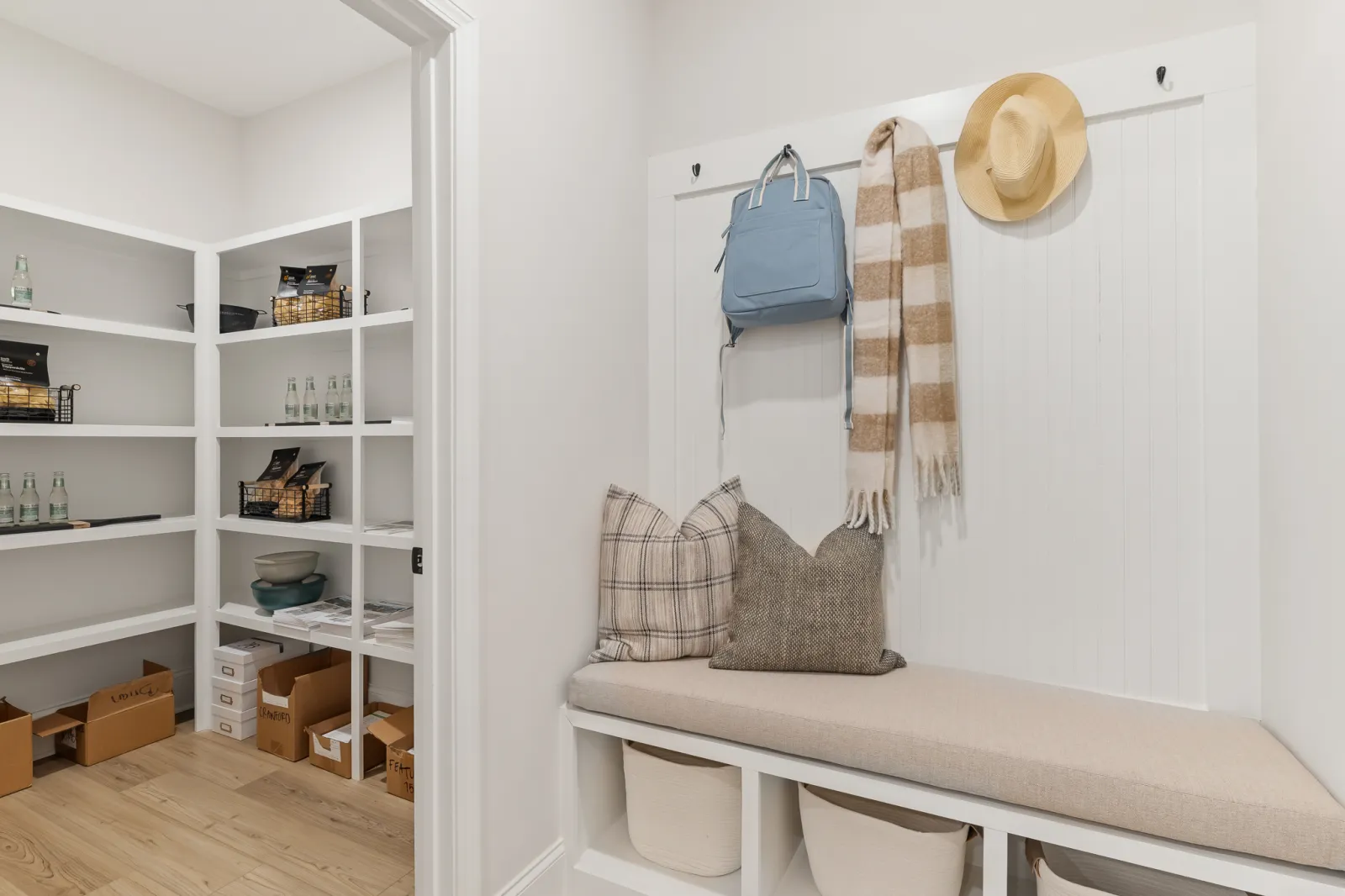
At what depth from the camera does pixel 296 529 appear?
2.55 metres

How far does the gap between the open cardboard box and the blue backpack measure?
205 cm

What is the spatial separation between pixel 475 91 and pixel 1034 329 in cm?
139

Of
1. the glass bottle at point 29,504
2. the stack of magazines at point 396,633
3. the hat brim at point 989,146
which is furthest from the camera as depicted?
the glass bottle at point 29,504

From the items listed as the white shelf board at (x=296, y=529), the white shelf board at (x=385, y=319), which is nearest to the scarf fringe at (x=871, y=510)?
the white shelf board at (x=385, y=319)

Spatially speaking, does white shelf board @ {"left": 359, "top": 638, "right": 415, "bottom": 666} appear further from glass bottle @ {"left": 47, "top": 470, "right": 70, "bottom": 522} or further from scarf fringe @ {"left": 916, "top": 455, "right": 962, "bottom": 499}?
scarf fringe @ {"left": 916, "top": 455, "right": 962, "bottom": 499}

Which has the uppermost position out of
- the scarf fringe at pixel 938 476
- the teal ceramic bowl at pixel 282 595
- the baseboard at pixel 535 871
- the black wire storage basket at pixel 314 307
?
Answer: the black wire storage basket at pixel 314 307

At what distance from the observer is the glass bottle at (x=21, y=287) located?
2324 millimetres

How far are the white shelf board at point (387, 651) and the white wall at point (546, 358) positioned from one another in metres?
0.78

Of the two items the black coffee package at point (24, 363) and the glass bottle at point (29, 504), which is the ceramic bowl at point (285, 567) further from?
the black coffee package at point (24, 363)

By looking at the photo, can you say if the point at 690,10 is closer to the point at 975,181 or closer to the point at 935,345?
the point at 975,181

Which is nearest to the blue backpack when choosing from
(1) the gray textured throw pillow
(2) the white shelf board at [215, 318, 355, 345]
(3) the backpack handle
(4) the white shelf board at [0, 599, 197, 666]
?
(3) the backpack handle

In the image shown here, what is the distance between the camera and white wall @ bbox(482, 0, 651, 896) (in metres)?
1.49

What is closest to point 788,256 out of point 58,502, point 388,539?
point 388,539

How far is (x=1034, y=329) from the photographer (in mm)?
1642
